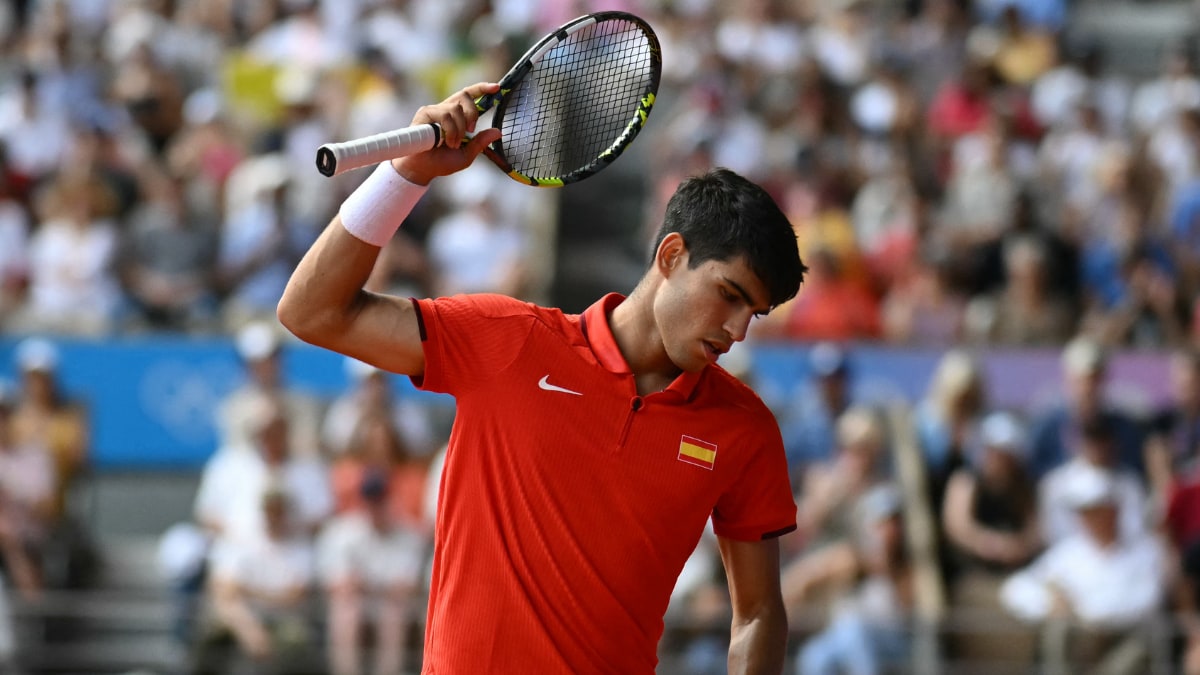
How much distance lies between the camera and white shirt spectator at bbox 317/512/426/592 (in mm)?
9922

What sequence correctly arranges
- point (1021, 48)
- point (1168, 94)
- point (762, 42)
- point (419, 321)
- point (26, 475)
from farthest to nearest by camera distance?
point (1021, 48)
point (762, 42)
point (1168, 94)
point (26, 475)
point (419, 321)

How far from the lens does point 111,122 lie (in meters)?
13.4

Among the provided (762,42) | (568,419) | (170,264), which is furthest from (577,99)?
(762,42)

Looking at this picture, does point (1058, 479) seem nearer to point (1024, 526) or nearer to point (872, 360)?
point (1024, 526)

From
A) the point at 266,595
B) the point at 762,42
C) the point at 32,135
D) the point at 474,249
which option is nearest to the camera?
the point at 266,595

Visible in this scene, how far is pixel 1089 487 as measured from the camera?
991 centimetres

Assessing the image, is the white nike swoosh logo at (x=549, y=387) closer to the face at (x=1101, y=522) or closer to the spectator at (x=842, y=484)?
the spectator at (x=842, y=484)

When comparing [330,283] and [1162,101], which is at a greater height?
[1162,101]

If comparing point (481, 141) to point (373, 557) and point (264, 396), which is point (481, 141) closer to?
point (373, 557)

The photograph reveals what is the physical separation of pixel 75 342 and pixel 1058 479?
634 cm

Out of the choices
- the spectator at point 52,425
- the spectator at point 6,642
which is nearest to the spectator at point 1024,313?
the spectator at point 52,425

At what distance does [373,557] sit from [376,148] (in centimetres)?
649

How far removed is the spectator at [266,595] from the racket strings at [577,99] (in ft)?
18.4

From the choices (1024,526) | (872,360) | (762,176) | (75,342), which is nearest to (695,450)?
(1024,526)
